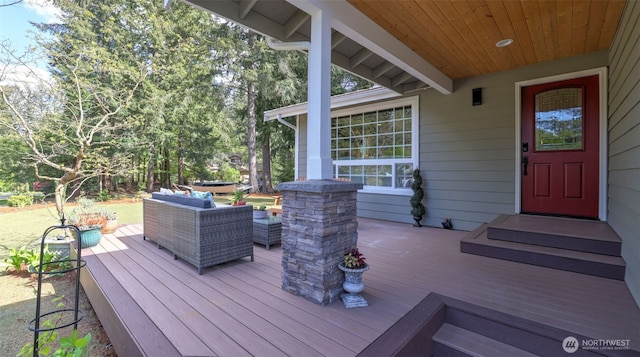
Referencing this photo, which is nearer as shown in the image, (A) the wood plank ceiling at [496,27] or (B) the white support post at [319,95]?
(B) the white support post at [319,95]

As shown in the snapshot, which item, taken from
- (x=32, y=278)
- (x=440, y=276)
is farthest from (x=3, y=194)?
(x=440, y=276)

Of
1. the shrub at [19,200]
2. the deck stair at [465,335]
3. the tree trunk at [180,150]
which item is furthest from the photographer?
the tree trunk at [180,150]

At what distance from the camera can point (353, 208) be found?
2568mm

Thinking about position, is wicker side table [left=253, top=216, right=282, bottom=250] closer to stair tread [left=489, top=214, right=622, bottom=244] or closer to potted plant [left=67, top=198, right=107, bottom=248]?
potted plant [left=67, top=198, right=107, bottom=248]

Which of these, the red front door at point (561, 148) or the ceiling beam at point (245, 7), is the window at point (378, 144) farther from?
the ceiling beam at point (245, 7)

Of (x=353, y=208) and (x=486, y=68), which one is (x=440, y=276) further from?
(x=486, y=68)

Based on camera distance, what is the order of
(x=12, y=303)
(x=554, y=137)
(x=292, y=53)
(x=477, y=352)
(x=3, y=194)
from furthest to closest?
(x=292, y=53) → (x=3, y=194) → (x=554, y=137) → (x=12, y=303) → (x=477, y=352)

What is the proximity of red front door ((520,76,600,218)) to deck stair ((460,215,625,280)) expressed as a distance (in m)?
0.31

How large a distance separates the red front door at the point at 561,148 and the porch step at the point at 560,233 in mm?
284

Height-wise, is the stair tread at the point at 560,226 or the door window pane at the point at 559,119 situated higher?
the door window pane at the point at 559,119

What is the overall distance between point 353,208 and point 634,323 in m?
2.01

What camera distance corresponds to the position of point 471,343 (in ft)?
6.40

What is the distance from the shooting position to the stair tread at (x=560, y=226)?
9.97ft

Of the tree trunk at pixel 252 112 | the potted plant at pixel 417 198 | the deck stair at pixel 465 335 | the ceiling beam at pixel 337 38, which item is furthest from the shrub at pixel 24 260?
the tree trunk at pixel 252 112
